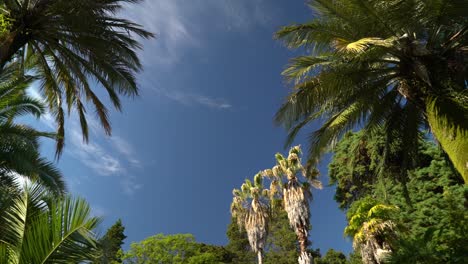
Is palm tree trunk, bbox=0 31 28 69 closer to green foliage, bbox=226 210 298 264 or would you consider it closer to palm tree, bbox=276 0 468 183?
palm tree, bbox=276 0 468 183

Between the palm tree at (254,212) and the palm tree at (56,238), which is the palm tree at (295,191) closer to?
the palm tree at (254,212)

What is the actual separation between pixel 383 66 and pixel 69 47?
835 cm

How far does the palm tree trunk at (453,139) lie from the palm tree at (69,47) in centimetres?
811

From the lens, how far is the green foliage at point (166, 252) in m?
24.2

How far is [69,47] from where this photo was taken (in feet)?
32.9

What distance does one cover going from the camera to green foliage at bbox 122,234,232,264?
951 inches

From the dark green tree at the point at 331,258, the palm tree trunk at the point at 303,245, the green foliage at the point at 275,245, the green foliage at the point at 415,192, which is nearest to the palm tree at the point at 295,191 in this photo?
the palm tree trunk at the point at 303,245

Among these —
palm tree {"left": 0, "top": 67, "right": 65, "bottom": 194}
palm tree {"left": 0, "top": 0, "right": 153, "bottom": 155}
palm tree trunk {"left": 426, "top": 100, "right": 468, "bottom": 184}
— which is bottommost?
palm tree trunk {"left": 426, "top": 100, "right": 468, "bottom": 184}

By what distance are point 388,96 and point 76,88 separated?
354 inches

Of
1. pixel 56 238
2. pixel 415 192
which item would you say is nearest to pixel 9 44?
pixel 56 238

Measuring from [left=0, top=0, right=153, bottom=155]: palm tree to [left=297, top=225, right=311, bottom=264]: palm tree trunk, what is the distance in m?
12.9

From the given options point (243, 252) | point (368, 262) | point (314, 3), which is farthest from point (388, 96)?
point (243, 252)

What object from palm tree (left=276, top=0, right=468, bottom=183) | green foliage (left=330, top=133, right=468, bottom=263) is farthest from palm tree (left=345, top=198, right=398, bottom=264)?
palm tree (left=276, top=0, right=468, bottom=183)

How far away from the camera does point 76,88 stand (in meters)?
11.2
